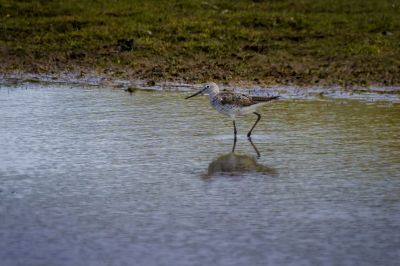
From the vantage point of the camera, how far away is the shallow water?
22.2 ft

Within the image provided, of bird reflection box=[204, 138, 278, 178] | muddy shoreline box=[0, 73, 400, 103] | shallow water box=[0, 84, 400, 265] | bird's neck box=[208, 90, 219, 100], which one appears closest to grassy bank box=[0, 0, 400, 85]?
muddy shoreline box=[0, 73, 400, 103]

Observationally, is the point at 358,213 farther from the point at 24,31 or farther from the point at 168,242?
the point at 24,31

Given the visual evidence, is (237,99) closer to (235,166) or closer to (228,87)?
(235,166)

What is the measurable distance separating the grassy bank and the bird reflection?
5705mm

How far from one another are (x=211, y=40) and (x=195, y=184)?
9.88 m

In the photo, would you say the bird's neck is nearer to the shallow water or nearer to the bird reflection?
the shallow water

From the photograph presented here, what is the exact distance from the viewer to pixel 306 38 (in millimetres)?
18422

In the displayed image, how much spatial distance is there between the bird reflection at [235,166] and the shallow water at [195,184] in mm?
22

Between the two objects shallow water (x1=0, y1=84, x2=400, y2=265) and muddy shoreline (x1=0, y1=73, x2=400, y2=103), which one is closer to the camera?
shallow water (x1=0, y1=84, x2=400, y2=265)

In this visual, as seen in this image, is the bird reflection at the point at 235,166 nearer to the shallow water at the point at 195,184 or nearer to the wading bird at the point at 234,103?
the shallow water at the point at 195,184

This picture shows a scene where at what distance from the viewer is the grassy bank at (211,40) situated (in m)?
16.5

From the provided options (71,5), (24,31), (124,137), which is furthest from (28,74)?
(124,137)

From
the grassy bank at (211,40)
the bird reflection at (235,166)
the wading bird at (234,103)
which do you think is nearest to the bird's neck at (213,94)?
the wading bird at (234,103)

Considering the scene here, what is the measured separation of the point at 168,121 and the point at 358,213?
→ 4.79 meters
